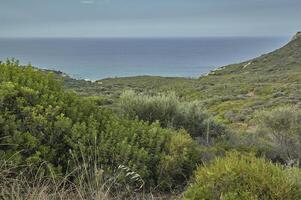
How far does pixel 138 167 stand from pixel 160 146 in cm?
82

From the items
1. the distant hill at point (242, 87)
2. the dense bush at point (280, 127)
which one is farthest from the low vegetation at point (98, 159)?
the distant hill at point (242, 87)

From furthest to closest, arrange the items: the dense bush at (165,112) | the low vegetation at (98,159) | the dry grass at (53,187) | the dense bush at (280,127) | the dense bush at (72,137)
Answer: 1. the dense bush at (280,127)
2. the dense bush at (165,112)
3. the dense bush at (72,137)
4. the low vegetation at (98,159)
5. the dry grass at (53,187)

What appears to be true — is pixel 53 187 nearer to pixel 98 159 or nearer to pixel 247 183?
pixel 98 159

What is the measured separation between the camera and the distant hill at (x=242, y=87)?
3244 centimetres

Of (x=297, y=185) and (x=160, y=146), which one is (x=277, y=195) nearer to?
(x=297, y=185)

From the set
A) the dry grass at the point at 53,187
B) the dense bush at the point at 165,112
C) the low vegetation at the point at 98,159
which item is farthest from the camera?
the dense bush at the point at 165,112

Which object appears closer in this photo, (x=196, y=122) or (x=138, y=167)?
(x=138, y=167)

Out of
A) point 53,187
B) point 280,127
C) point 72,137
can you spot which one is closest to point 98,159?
point 72,137

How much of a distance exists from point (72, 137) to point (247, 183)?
7.41ft

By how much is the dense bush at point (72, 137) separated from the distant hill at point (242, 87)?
55.5 feet

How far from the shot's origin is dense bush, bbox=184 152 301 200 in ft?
14.9

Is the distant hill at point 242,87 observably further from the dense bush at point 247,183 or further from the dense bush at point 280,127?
the dense bush at point 247,183

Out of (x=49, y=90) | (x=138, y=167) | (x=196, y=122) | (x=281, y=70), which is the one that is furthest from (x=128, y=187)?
(x=281, y=70)

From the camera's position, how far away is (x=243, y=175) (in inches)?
186
